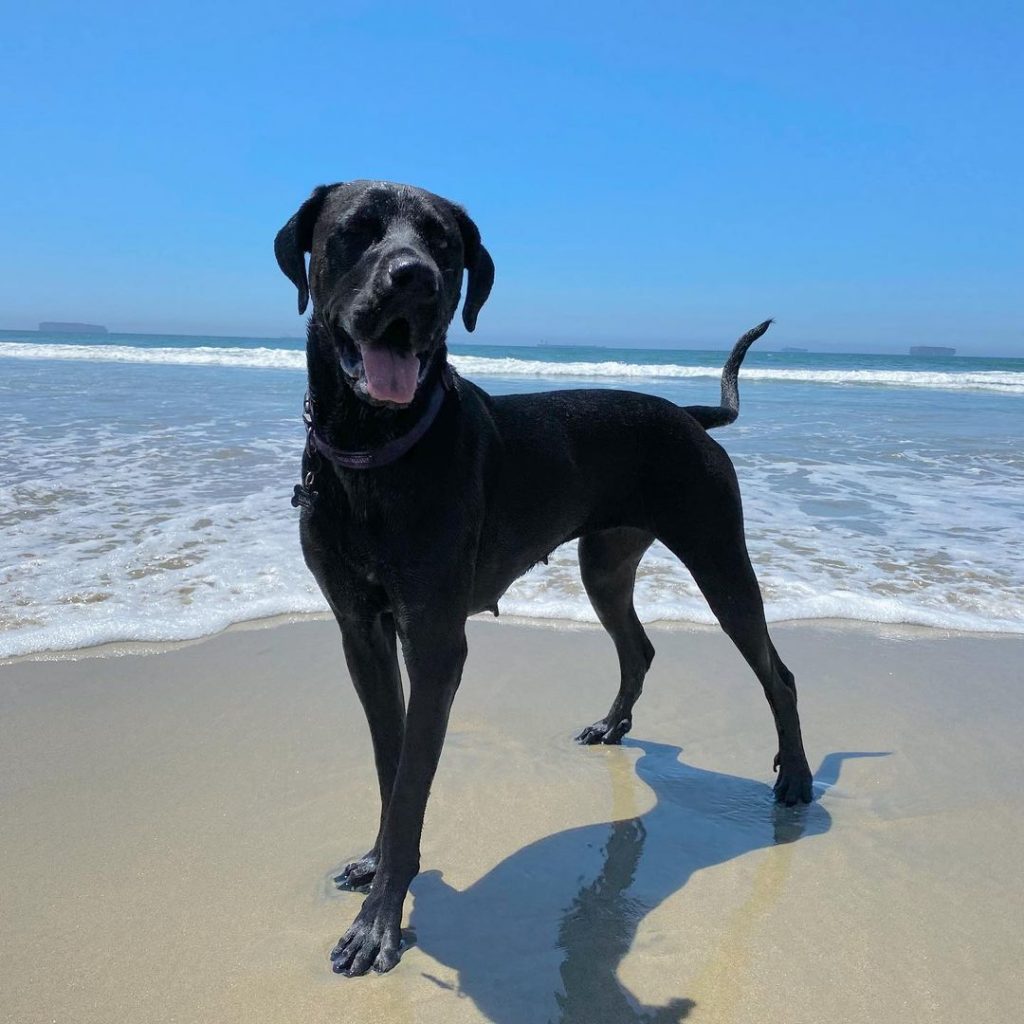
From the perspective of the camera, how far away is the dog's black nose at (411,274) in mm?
1999

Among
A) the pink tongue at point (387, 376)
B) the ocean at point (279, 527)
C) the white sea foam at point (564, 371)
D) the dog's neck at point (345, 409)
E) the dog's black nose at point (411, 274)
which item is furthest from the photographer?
the white sea foam at point (564, 371)

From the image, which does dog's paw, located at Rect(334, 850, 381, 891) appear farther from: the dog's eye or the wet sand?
the dog's eye

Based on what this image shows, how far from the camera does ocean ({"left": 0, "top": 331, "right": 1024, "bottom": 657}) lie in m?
4.67

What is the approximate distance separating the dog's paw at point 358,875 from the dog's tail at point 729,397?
188 centimetres

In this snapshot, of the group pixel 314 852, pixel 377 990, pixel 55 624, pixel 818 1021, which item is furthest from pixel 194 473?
pixel 818 1021

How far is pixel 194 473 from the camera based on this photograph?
303 inches

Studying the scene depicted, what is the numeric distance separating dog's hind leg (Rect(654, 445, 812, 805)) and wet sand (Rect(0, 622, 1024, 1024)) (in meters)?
0.14

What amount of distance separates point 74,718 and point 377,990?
183cm

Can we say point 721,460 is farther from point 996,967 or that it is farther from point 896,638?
point 896,638

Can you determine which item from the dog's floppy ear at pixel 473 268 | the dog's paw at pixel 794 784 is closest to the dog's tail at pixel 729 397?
the dog's floppy ear at pixel 473 268

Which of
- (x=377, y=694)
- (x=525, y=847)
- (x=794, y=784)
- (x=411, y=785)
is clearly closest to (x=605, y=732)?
(x=794, y=784)

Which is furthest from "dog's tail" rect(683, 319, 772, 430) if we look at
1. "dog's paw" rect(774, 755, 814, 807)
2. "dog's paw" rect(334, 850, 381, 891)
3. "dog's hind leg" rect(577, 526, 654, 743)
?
"dog's paw" rect(334, 850, 381, 891)

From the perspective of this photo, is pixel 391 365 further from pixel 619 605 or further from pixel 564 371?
pixel 564 371

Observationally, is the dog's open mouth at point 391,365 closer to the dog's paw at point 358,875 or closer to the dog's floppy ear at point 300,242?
the dog's floppy ear at point 300,242
